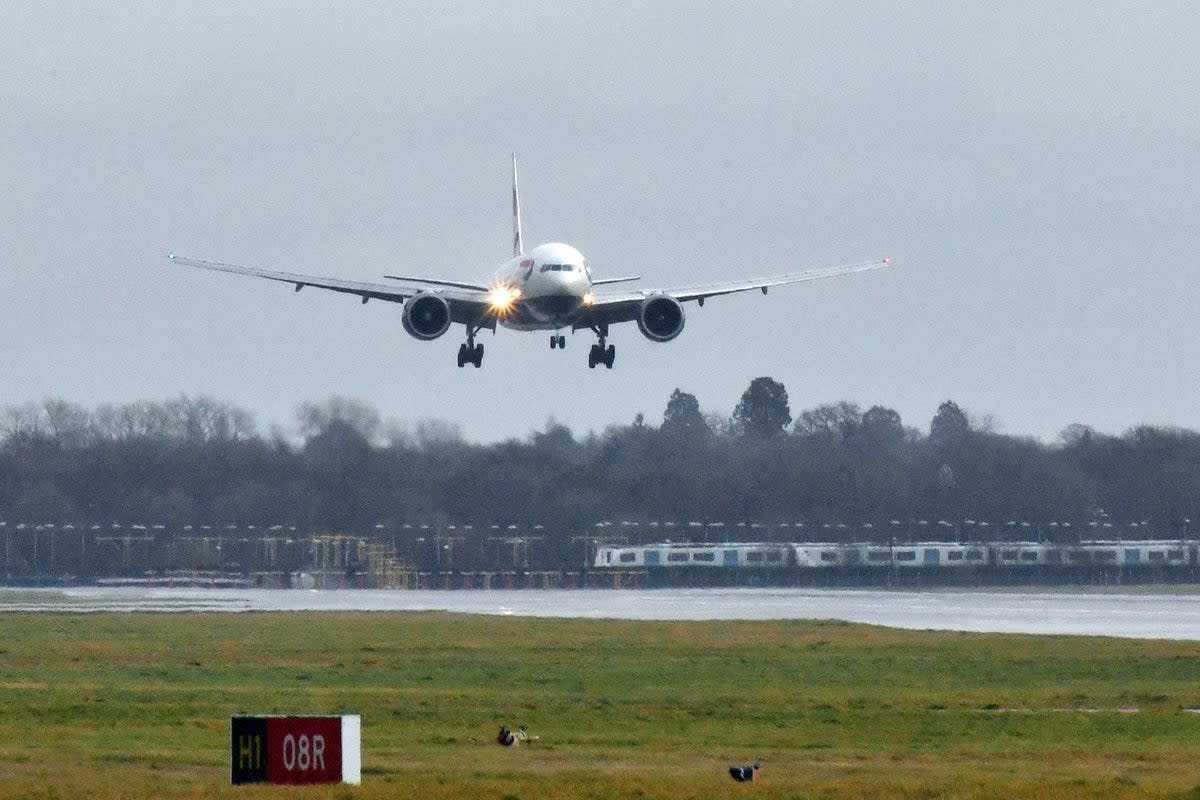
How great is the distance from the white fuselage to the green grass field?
1045cm

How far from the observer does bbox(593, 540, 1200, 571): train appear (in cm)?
16212

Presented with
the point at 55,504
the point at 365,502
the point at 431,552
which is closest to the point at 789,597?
the point at 365,502

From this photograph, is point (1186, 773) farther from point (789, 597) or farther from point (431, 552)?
point (431, 552)

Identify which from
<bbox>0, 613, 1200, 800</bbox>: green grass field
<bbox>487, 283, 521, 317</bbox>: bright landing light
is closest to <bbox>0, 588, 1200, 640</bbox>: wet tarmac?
<bbox>0, 613, 1200, 800</bbox>: green grass field

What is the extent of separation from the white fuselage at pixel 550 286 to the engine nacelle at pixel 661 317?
223cm

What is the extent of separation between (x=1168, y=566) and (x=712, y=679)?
11012 cm

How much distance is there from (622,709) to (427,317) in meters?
30.4

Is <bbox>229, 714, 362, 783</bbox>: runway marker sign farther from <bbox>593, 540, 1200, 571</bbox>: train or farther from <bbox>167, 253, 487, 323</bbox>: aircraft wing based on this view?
<bbox>593, 540, 1200, 571</bbox>: train

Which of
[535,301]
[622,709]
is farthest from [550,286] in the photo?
[622,709]

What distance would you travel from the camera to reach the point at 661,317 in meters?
77.0

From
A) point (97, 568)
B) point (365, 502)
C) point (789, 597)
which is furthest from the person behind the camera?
point (97, 568)

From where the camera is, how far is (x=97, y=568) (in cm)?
15775

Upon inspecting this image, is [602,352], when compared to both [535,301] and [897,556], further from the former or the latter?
[897,556]

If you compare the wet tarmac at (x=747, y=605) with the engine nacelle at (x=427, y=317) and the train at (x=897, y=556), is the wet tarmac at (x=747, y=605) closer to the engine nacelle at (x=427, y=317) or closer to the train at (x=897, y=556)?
the engine nacelle at (x=427, y=317)
